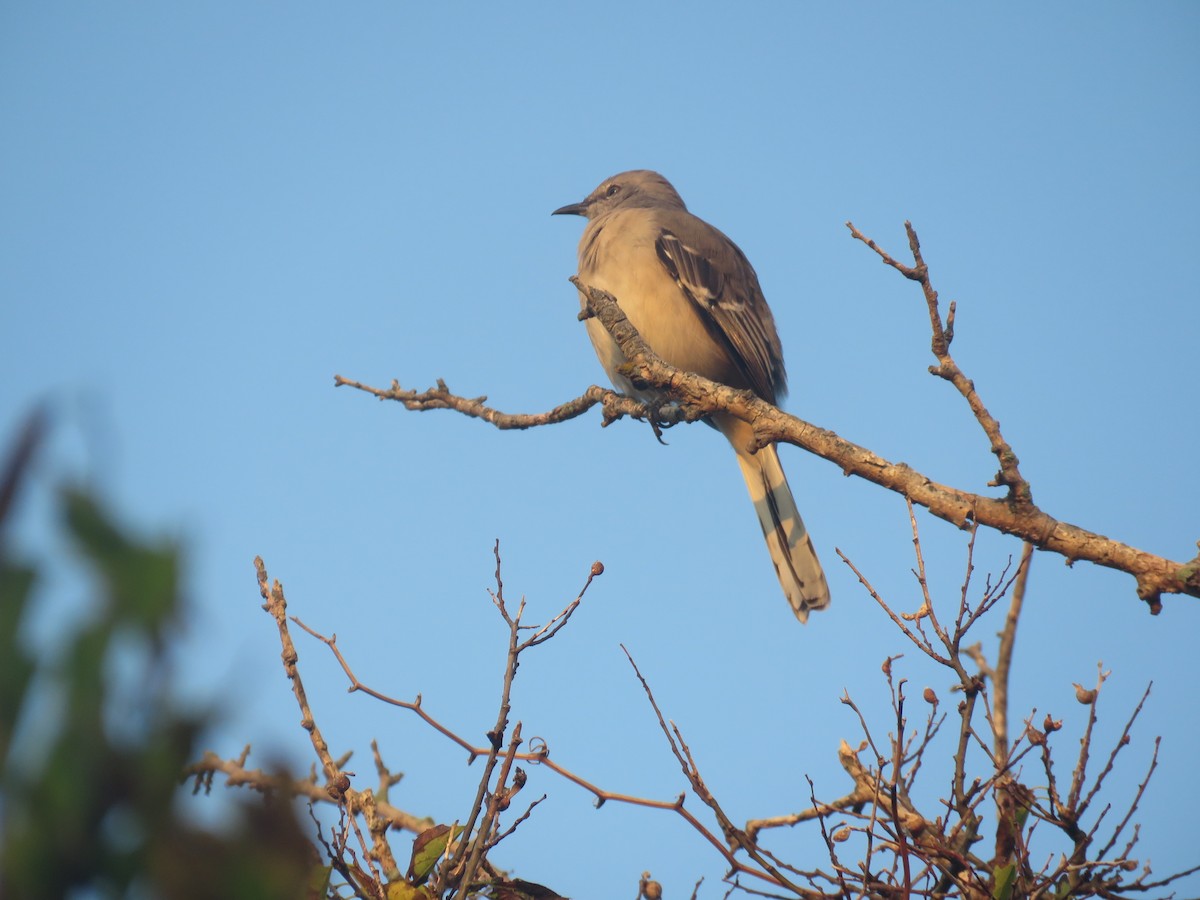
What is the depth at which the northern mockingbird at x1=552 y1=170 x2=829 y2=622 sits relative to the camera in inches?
243

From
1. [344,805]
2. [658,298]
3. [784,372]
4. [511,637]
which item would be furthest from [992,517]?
[784,372]

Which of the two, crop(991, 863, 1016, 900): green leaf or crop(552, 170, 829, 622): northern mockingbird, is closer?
Result: crop(991, 863, 1016, 900): green leaf

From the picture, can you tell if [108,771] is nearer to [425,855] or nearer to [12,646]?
[12,646]

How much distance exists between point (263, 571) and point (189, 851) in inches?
93.0

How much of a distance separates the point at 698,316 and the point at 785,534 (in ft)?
5.01

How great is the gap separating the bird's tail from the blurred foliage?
5134mm

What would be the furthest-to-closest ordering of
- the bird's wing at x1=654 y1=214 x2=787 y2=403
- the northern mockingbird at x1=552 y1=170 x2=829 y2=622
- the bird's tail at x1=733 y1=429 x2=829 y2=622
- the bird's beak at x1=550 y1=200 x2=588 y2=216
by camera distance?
1. the bird's beak at x1=550 y1=200 x2=588 y2=216
2. the bird's wing at x1=654 y1=214 x2=787 y2=403
3. the northern mockingbird at x1=552 y1=170 x2=829 y2=622
4. the bird's tail at x1=733 y1=429 x2=829 y2=622

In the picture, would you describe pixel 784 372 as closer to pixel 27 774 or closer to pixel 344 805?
pixel 344 805

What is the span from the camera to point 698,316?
664cm

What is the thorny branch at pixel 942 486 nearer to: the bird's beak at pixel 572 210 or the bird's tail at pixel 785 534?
the bird's tail at pixel 785 534

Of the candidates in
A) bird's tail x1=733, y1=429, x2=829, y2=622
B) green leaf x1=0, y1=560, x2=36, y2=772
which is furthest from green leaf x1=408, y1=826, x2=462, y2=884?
bird's tail x1=733, y1=429, x2=829, y2=622

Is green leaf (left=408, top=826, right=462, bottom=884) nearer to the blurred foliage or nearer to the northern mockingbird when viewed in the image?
the blurred foliage

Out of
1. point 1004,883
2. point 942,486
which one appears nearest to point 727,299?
point 942,486

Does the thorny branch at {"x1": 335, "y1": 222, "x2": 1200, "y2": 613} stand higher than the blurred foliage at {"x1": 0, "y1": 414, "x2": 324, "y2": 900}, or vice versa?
the thorny branch at {"x1": 335, "y1": 222, "x2": 1200, "y2": 613}
